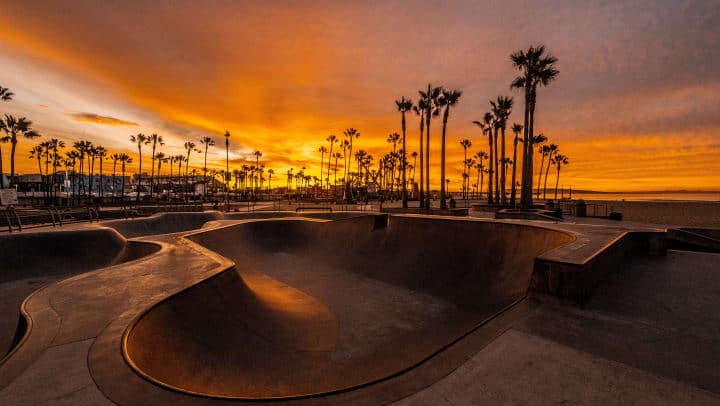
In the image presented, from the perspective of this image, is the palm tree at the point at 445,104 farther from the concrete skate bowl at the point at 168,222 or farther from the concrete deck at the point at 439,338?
the concrete deck at the point at 439,338

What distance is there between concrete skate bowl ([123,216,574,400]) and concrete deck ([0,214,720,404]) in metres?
0.08

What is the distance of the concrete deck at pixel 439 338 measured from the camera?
332cm

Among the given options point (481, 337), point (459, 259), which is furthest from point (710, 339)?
point (459, 259)

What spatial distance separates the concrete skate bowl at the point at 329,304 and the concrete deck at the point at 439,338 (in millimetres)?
79

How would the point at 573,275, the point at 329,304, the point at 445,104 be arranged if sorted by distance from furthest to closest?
the point at 445,104
the point at 329,304
the point at 573,275

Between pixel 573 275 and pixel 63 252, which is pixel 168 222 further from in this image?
pixel 573 275

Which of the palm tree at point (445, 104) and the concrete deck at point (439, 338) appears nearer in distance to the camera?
the concrete deck at point (439, 338)

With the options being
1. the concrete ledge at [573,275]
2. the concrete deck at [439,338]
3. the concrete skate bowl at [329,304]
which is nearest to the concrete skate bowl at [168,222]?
the concrete skate bowl at [329,304]

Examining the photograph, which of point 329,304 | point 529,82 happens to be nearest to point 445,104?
point 529,82

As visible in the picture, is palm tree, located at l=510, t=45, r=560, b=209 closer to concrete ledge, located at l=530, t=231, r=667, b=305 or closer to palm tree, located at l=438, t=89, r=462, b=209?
palm tree, located at l=438, t=89, r=462, b=209

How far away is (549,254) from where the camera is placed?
6781 millimetres

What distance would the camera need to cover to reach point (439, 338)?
7.89 m

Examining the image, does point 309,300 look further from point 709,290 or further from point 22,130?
point 22,130

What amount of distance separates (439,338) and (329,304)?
4352 millimetres
